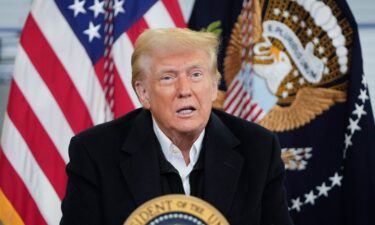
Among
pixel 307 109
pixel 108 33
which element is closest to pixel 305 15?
pixel 307 109

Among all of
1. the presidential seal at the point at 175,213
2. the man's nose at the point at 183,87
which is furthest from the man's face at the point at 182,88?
the presidential seal at the point at 175,213

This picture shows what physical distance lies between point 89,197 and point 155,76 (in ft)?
1.19

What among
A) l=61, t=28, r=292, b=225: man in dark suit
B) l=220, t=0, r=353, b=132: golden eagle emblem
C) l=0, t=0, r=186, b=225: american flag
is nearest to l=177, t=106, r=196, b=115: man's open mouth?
l=61, t=28, r=292, b=225: man in dark suit

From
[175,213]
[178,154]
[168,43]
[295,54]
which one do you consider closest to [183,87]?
[168,43]

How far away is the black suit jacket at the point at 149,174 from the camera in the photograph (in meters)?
1.83

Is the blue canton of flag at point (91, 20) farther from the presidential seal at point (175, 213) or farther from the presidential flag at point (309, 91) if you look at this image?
the presidential seal at point (175, 213)

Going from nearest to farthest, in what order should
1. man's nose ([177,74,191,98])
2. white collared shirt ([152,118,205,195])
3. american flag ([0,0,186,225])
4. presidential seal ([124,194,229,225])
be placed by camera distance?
presidential seal ([124,194,229,225])
man's nose ([177,74,191,98])
white collared shirt ([152,118,205,195])
american flag ([0,0,186,225])

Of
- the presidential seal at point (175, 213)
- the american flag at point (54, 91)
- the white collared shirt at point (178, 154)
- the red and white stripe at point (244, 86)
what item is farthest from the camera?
the red and white stripe at point (244, 86)

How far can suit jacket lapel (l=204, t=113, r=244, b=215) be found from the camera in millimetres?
1831

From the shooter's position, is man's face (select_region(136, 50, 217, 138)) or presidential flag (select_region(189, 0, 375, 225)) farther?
presidential flag (select_region(189, 0, 375, 225))

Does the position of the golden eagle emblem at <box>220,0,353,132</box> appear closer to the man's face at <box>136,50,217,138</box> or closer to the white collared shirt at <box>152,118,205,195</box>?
the white collared shirt at <box>152,118,205,195</box>

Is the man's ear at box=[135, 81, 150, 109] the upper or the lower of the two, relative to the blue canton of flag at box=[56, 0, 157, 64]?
lower

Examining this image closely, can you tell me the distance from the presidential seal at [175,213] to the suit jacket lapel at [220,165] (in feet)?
1.15

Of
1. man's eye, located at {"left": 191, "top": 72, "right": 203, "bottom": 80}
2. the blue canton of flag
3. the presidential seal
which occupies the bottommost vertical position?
the presidential seal
